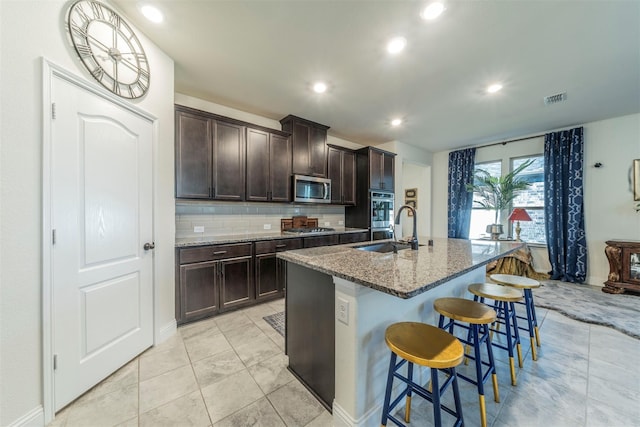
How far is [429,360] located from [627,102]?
15.7 ft

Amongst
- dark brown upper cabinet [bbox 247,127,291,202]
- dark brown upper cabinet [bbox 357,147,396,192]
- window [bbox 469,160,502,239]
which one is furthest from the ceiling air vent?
dark brown upper cabinet [bbox 247,127,291,202]

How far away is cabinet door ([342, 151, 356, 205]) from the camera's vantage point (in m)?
4.33

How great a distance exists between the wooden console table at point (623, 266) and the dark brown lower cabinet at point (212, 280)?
5217mm

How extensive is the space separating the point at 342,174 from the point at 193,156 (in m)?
2.47

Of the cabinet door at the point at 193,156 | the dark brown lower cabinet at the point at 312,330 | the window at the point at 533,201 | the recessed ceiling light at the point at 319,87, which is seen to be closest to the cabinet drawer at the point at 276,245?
the cabinet door at the point at 193,156

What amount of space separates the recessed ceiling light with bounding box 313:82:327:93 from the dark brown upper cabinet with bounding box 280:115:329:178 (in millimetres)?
817

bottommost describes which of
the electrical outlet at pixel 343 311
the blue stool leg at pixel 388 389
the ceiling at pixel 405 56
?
the blue stool leg at pixel 388 389

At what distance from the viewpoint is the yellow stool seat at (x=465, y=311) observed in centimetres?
133

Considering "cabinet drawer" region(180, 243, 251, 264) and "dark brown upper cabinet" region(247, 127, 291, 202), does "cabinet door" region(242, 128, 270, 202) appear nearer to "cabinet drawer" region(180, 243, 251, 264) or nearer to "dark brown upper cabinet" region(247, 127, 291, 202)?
"dark brown upper cabinet" region(247, 127, 291, 202)

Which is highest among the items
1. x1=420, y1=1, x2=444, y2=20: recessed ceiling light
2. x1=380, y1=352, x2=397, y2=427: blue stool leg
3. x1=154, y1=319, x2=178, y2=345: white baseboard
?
x1=420, y1=1, x2=444, y2=20: recessed ceiling light

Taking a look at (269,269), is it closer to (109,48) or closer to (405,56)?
(109,48)

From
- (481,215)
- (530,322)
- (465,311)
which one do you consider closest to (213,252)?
(465,311)

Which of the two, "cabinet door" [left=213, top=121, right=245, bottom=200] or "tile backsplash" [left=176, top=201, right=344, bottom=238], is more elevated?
"cabinet door" [left=213, top=121, right=245, bottom=200]

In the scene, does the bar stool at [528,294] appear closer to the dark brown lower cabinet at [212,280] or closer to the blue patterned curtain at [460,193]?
the dark brown lower cabinet at [212,280]
